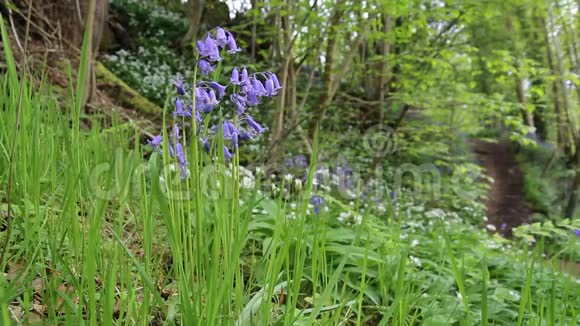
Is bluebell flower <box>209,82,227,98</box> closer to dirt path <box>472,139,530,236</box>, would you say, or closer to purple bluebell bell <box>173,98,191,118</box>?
purple bluebell bell <box>173,98,191,118</box>

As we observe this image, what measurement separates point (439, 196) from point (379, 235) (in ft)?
20.2

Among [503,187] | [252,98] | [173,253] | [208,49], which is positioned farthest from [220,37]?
[503,187]

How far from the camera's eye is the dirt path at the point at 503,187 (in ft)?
33.9

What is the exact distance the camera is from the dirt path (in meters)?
10.3

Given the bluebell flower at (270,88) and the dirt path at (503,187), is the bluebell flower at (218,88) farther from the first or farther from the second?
the dirt path at (503,187)

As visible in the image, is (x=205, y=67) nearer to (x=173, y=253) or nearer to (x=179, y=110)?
(x=179, y=110)

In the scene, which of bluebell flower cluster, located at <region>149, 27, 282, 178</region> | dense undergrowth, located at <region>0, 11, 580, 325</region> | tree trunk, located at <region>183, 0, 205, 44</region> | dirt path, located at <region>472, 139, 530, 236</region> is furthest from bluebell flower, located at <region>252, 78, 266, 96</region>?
tree trunk, located at <region>183, 0, 205, 44</region>

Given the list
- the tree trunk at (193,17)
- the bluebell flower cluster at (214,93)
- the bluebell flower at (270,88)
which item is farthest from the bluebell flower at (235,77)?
the tree trunk at (193,17)

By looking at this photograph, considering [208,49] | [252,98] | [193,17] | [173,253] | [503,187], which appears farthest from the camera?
[503,187]

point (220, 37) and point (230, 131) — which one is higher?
point (220, 37)

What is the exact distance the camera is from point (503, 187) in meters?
13.2

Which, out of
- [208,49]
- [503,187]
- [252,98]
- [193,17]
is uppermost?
[193,17]

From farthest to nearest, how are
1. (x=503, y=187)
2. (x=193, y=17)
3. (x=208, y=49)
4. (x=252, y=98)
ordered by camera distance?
(x=503, y=187), (x=193, y=17), (x=252, y=98), (x=208, y=49)

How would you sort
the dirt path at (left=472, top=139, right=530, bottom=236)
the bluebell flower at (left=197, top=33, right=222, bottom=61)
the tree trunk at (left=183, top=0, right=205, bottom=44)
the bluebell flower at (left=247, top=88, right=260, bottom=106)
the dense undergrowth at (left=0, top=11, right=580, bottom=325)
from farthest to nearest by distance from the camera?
the dirt path at (left=472, top=139, right=530, bottom=236), the tree trunk at (left=183, top=0, right=205, bottom=44), the bluebell flower at (left=247, top=88, right=260, bottom=106), the bluebell flower at (left=197, top=33, right=222, bottom=61), the dense undergrowth at (left=0, top=11, right=580, bottom=325)
